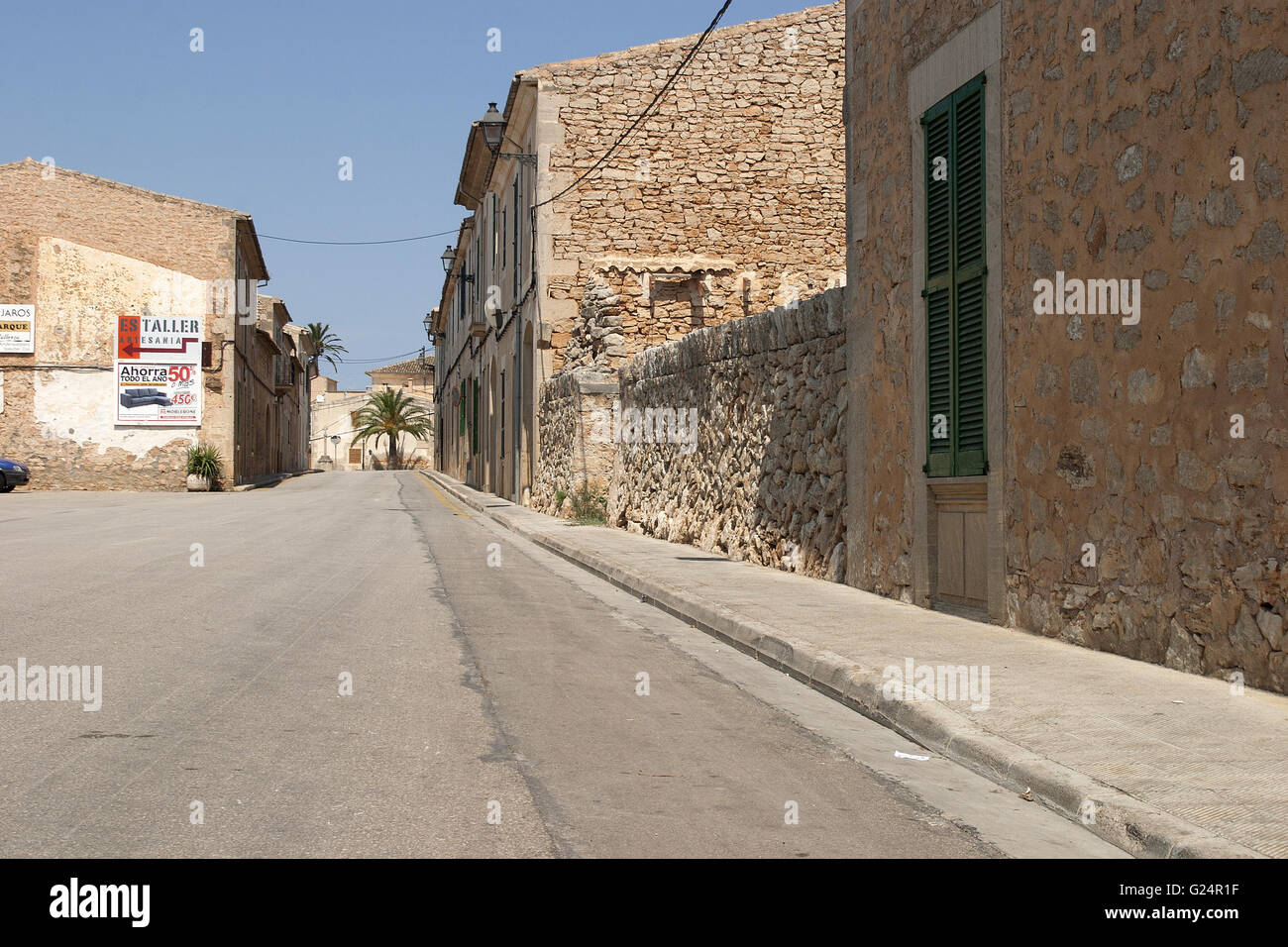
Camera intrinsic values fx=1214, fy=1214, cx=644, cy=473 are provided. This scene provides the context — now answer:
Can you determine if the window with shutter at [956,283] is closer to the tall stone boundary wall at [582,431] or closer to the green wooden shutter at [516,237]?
the tall stone boundary wall at [582,431]

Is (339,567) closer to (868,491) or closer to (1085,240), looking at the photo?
(868,491)

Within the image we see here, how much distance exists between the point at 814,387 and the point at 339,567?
542 centimetres

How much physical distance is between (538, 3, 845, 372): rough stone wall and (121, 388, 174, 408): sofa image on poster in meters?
16.6

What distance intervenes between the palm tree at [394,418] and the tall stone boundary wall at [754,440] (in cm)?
6804

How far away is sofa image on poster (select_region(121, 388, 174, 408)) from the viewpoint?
120ft

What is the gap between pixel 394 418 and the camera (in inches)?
3356

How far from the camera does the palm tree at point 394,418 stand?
85062 millimetres

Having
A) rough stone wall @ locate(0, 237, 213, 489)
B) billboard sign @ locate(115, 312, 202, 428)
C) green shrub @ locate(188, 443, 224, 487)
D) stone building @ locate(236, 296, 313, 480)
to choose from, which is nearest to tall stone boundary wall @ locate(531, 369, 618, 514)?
green shrub @ locate(188, 443, 224, 487)

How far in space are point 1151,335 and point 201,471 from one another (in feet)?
110

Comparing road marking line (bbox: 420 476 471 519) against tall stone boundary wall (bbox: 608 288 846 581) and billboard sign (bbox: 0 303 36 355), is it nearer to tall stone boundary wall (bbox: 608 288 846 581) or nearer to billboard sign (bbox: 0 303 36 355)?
tall stone boundary wall (bbox: 608 288 846 581)

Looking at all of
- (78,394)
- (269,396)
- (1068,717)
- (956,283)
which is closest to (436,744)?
(1068,717)

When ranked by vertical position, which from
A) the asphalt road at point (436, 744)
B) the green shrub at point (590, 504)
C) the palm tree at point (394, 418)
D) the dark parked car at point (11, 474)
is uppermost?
the palm tree at point (394, 418)

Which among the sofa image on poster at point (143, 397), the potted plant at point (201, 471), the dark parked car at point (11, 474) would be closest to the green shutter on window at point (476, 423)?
the potted plant at point (201, 471)

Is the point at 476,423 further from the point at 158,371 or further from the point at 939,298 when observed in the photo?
the point at 939,298
